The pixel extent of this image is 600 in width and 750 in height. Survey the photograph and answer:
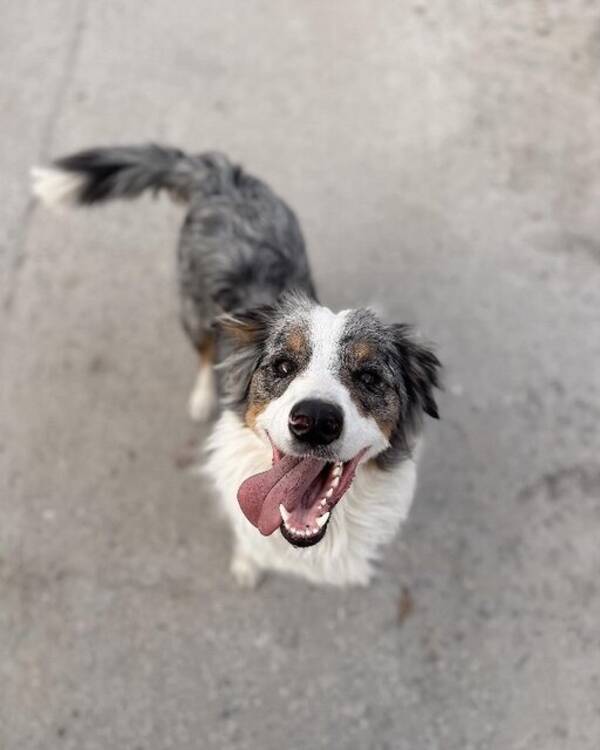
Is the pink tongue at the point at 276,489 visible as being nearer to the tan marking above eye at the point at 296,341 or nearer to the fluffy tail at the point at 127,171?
the tan marking above eye at the point at 296,341

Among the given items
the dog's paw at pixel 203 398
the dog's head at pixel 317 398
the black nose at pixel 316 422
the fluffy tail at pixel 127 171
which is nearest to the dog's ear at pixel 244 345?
the dog's head at pixel 317 398

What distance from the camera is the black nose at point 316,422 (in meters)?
2.32

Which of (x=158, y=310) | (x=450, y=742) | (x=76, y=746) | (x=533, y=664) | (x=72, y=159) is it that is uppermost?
(x=72, y=159)

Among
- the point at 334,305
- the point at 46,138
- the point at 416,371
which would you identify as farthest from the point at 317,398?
the point at 46,138

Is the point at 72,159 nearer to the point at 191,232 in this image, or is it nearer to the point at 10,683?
the point at 191,232

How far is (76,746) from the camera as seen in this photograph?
3.24m

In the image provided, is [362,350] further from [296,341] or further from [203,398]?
[203,398]

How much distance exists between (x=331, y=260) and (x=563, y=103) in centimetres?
209

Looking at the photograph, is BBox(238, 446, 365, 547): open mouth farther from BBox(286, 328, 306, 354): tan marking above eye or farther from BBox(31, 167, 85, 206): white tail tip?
BBox(31, 167, 85, 206): white tail tip

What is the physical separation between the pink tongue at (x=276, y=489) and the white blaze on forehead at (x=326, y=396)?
0.15m

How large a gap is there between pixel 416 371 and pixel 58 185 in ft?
6.90

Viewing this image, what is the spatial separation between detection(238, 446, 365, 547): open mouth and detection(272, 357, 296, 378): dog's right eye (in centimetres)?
28

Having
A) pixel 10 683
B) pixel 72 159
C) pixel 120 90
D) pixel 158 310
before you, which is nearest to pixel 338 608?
pixel 10 683

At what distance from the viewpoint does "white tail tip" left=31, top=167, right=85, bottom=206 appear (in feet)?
11.7
